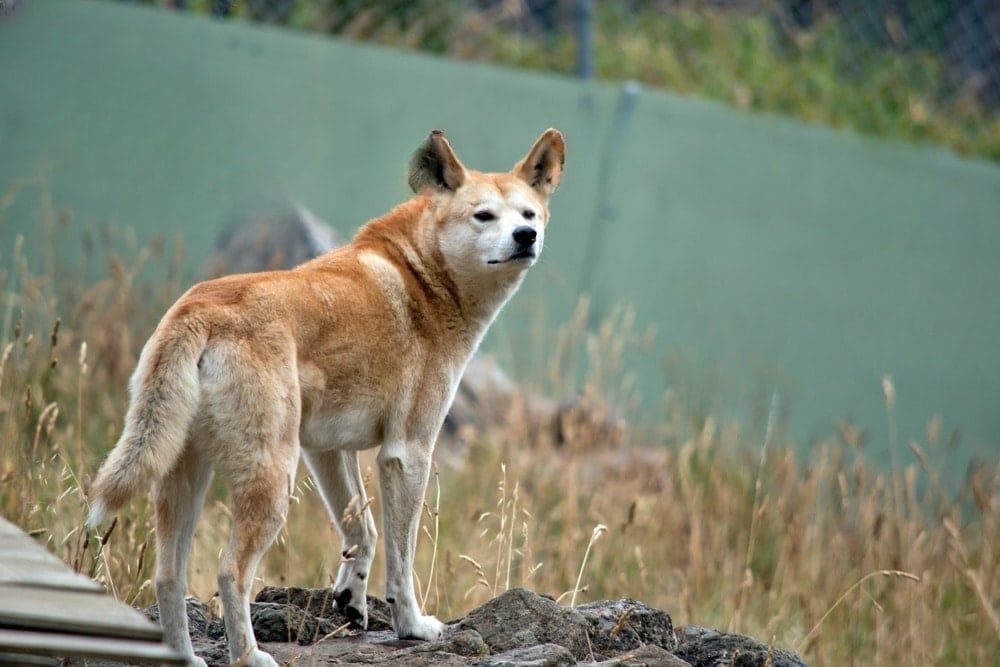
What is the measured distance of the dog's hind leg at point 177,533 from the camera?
333cm

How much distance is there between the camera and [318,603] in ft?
12.9

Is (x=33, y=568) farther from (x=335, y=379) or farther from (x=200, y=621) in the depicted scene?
(x=200, y=621)

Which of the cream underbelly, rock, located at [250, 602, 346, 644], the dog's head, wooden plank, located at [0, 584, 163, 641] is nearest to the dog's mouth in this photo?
the dog's head

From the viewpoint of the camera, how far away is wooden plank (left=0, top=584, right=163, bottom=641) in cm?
240

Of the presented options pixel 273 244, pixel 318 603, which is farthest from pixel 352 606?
pixel 273 244

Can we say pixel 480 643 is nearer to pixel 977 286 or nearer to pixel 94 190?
pixel 94 190

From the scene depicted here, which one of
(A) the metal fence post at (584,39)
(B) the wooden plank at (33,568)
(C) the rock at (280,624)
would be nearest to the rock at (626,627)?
(C) the rock at (280,624)

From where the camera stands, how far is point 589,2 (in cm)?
862

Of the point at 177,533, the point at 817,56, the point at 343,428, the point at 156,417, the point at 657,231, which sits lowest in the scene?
the point at 177,533

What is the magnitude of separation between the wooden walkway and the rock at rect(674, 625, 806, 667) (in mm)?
1808

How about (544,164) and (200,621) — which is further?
(544,164)

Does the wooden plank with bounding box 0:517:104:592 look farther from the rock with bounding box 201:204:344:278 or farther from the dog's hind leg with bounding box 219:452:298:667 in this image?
the rock with bounding box 201:204:344:278

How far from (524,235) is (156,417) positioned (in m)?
1.40

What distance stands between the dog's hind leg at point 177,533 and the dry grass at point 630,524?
988 millimetres
